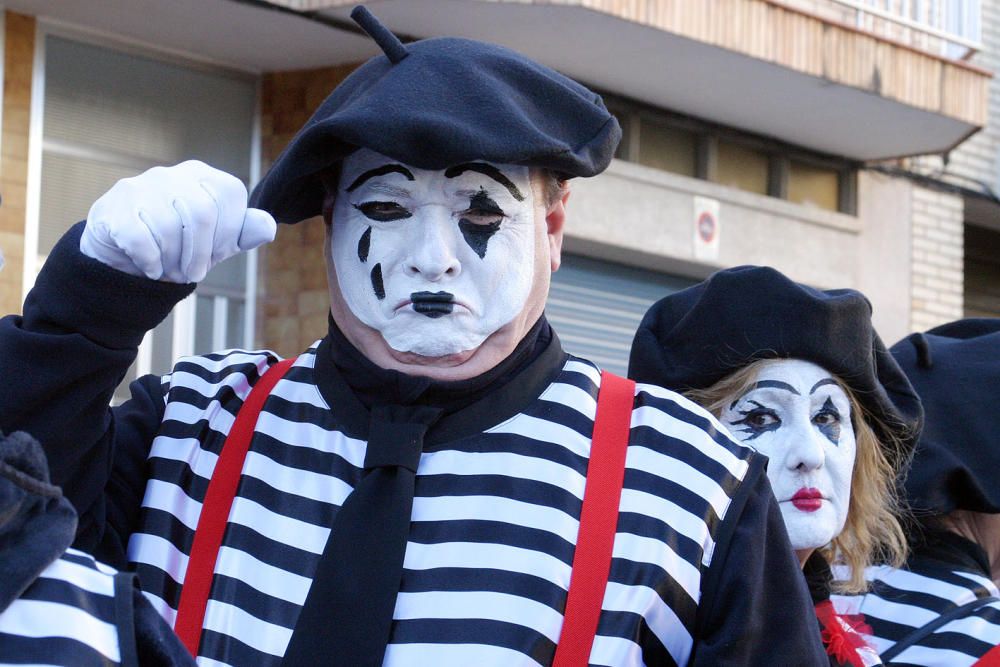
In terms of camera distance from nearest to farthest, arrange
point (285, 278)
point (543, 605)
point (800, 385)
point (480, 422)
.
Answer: point (543, 605) < point (480, 422) < point (800, 385) < point (285, 278)

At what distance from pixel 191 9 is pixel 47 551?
5.39 meters

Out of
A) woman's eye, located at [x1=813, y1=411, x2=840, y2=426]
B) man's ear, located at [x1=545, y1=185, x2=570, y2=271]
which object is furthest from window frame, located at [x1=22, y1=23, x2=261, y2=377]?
man's ear, located at [x1=545, y1=185, x2=570, y2=271]

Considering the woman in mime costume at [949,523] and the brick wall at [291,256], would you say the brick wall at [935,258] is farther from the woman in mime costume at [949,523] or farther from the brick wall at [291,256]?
the woman in mime costume at [949,523]

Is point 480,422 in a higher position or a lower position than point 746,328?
lower

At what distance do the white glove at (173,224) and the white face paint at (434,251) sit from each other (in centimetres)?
33

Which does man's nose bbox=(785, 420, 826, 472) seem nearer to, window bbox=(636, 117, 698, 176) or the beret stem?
the beret stem

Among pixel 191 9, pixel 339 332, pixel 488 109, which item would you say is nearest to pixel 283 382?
pixel 339 332

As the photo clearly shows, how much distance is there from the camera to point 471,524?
226cm

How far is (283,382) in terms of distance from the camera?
8.14ft

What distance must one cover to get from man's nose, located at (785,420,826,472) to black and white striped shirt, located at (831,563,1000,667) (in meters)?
0.37

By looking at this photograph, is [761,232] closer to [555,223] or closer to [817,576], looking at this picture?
[817,576]

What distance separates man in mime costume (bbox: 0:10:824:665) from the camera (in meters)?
2.10

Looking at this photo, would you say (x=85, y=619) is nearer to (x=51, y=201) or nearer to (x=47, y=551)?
(x=47, y=551)

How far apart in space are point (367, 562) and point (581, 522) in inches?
11.8
